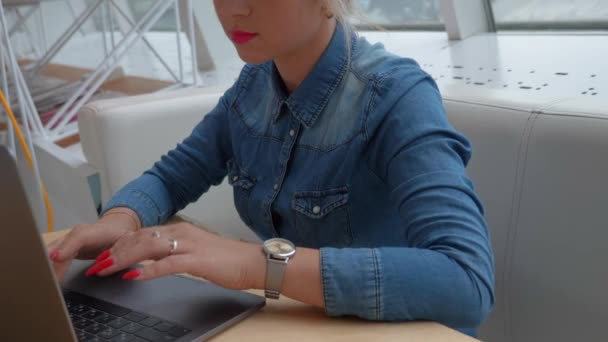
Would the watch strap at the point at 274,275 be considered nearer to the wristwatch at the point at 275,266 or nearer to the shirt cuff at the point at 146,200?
the wristwatch at the point at 275,266

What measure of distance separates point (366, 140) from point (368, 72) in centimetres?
11

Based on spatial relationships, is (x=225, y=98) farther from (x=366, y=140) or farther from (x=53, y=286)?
(x=53, y=286)

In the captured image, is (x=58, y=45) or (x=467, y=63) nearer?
(x=467, y=63)

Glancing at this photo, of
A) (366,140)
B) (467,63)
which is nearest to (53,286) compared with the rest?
(366,140)

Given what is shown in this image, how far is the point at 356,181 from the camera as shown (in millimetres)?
919

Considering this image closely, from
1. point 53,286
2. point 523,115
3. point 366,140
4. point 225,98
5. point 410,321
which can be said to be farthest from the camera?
point 225,98

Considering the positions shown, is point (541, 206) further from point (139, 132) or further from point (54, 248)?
point (139, 132)

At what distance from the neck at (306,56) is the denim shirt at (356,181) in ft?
0.06

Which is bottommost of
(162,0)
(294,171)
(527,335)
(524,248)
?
(527,335)

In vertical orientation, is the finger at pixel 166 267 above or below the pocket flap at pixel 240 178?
above

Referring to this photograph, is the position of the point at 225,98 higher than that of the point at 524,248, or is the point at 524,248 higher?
the point at 225,98

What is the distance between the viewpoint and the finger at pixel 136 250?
2.38ft

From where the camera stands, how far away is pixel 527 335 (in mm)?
1101

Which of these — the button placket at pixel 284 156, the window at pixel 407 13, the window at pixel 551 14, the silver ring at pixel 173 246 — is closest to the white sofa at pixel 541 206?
the button placket at pixel 284 156
